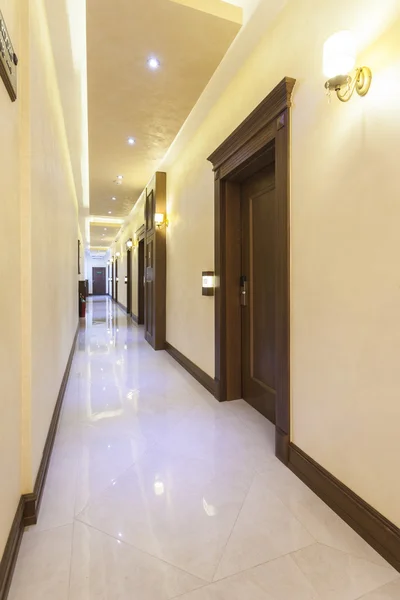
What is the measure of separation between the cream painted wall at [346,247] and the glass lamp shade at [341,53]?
12cm

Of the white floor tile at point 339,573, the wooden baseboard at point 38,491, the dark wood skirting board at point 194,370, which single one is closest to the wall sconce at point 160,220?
the dark wood skirting board at point 194,370

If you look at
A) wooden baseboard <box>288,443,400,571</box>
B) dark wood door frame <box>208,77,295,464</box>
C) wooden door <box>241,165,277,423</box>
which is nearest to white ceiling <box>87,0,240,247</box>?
dark wood door frame <box>208,77,295,464</box>

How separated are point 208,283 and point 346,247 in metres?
2.01

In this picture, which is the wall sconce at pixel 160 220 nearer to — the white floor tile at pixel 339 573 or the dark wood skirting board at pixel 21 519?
the dark wood skirting board at pixel 21 519

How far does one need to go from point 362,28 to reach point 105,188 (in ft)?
19.0

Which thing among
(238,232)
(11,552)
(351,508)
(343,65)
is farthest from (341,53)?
(11,552)

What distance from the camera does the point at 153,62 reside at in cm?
275

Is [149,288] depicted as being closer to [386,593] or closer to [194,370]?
[194,370]

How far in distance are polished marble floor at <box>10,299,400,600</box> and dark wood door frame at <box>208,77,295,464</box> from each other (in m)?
0.46

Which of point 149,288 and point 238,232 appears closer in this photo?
point 238,232

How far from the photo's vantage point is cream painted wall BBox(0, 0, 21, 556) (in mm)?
1350

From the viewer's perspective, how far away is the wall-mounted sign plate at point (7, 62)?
131 cm

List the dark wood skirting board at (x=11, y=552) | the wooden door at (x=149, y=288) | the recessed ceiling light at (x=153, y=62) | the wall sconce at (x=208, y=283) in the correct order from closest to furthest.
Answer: the dark wood skirting board at (x=11, y=552) < the recessed ceiling light at (x=153, y=62) < the wall sconce at (x=208, y=283) < the wooden door at (x=149, y=288)

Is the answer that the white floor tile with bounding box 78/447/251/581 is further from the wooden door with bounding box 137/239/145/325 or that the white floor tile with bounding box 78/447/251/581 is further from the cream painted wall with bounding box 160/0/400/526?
the wooden door with bounding box 137/239/145/325
